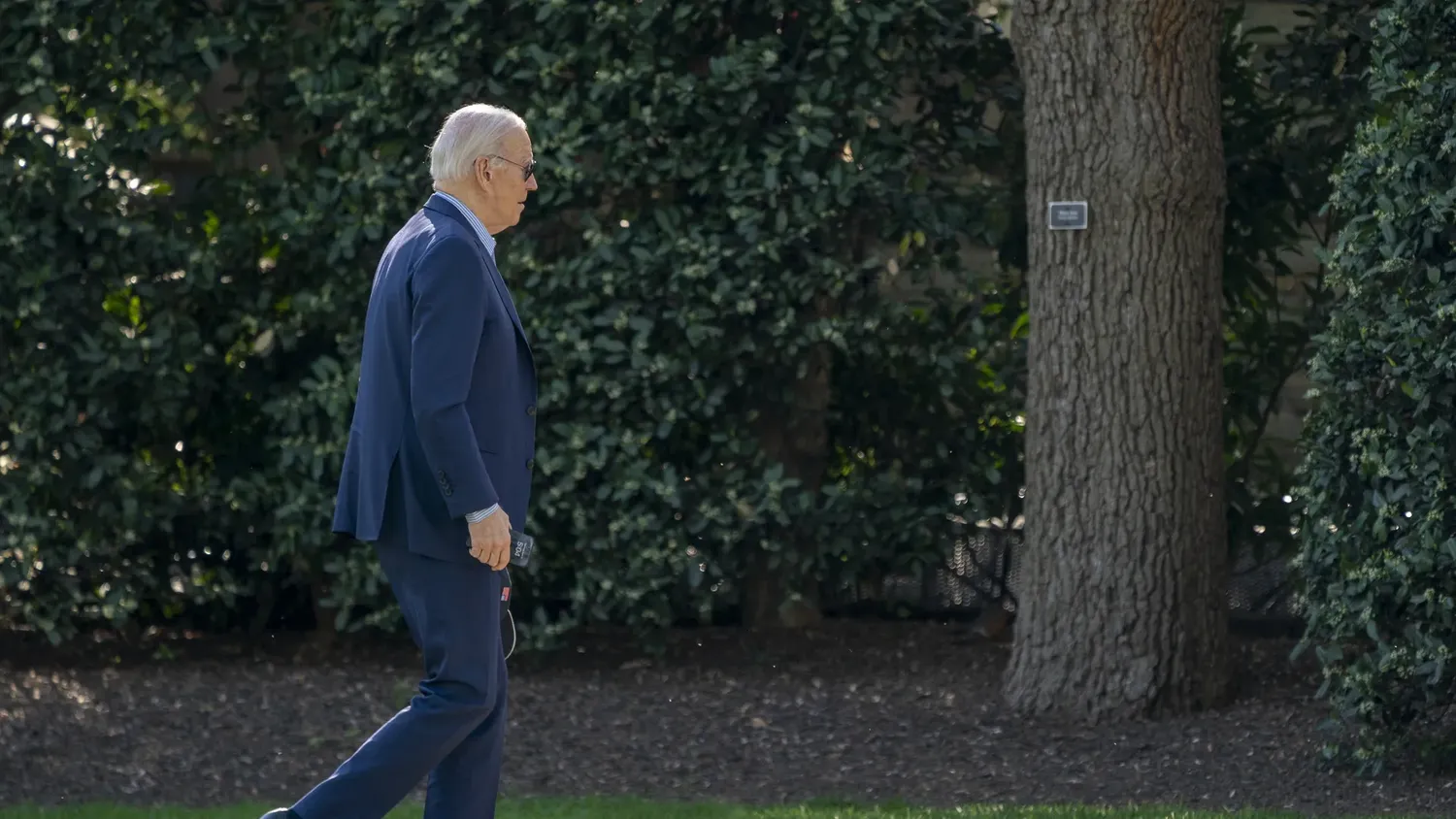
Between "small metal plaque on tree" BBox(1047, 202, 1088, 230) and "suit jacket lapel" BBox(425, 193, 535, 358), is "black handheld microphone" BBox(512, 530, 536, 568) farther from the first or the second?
"small metal plaque on tree" BBox(1047, 202, 1088, 230)

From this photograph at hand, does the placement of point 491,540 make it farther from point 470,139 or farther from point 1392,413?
point 1392,413

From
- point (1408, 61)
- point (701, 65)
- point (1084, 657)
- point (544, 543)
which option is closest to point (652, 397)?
point (544, 543)

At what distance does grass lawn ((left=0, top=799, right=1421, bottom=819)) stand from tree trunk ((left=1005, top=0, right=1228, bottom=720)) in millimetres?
1066

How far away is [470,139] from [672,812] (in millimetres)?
2148

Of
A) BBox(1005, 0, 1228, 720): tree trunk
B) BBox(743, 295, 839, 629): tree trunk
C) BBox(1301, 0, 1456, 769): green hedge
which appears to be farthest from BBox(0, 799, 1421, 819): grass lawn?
BBox(743, 295, 839, 629): tree trunk

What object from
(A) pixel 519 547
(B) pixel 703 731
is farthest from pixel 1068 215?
(A) pixel 519 547

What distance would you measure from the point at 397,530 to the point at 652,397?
2639 mm

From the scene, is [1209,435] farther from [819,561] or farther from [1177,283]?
[819,561]

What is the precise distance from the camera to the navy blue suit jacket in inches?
161

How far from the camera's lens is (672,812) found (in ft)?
17.4

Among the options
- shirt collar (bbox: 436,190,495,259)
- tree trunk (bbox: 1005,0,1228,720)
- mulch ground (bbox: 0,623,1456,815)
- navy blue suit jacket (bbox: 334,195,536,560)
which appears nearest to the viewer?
navy blue suit jacket (bbox: 334,195,536,560)

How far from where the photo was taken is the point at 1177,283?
620cm

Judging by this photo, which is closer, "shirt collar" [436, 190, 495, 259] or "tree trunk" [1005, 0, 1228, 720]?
"shirt collar" [436, 190, 495, 259]

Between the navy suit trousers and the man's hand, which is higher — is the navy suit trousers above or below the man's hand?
below
